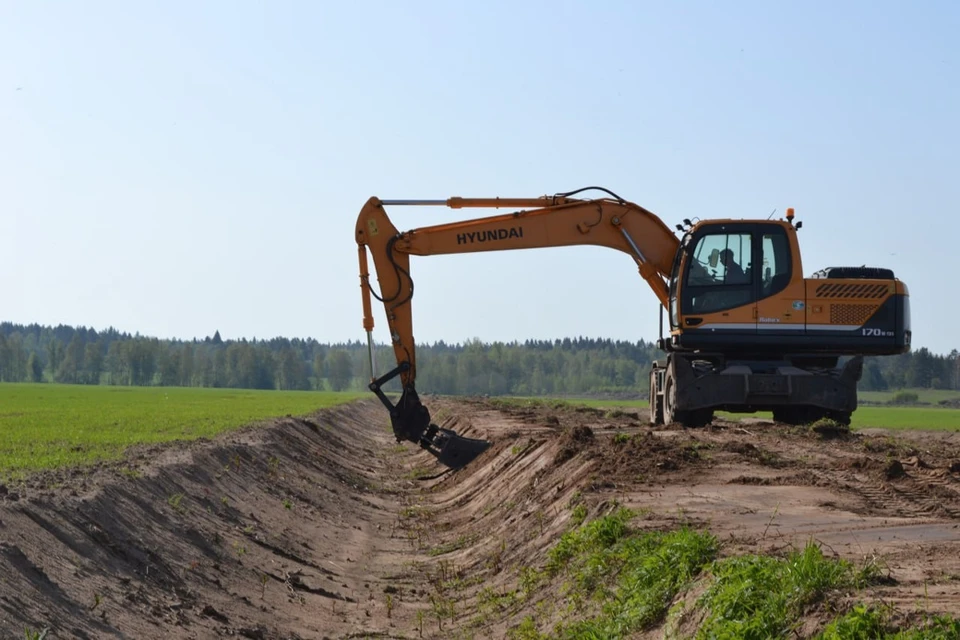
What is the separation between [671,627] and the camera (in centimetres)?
906

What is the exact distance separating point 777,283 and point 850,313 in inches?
65.2

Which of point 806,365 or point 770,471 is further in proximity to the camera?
point 806,365

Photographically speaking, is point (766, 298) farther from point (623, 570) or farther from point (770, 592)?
point (770, 592)

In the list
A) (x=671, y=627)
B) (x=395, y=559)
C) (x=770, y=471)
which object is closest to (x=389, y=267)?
(x=395, y=559)

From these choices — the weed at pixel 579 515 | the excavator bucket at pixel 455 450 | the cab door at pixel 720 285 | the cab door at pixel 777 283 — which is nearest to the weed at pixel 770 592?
the weed at pixel 579 515

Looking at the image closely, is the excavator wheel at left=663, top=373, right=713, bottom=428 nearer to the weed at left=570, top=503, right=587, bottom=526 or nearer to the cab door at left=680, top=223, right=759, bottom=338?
the cab door at left=680, top=223, right=759, bottom=338

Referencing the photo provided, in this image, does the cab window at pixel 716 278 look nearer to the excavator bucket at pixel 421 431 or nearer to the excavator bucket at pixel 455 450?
the excavator bucket at pixel 455 450

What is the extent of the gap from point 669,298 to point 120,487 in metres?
13.8

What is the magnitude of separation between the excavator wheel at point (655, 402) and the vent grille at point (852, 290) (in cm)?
495

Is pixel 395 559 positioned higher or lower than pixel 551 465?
lower

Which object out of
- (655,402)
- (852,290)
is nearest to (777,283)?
(852,290)

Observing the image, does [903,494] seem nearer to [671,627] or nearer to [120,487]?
[671,627]

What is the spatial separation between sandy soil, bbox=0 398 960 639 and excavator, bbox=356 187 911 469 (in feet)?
3.99

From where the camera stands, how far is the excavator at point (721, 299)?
79.0 ft
